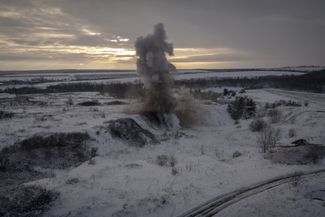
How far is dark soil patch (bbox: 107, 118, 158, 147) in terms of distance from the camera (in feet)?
112

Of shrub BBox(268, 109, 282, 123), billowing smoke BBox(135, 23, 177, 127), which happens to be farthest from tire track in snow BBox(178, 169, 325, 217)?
shrub BBox(268, 109, 282, 123)

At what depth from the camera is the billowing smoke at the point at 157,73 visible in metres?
44.4

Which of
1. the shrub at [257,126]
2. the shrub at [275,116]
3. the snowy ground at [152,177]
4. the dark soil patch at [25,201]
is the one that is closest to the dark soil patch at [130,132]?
the snowy ground at [152,177]

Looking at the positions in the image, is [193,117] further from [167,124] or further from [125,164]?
[125,164]

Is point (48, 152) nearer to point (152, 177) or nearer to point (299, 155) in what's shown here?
point (152, 177)

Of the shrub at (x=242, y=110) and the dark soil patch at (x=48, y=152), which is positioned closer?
the dark soil patch at (x=48, y=152)

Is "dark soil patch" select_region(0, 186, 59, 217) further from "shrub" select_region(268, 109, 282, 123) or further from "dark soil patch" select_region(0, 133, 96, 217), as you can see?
"shrub" select_region(268, 109, 282, 123)

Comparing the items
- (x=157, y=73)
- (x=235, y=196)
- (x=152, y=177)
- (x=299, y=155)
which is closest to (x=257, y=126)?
(x=157, y=73)

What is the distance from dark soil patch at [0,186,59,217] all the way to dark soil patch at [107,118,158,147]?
17008mm

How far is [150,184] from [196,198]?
3.26 metres

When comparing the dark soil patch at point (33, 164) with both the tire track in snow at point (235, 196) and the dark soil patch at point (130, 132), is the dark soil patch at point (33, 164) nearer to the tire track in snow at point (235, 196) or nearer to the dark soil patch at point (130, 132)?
the dark soil patch at point (130, 132)

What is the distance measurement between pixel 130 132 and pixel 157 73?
41.8 feet

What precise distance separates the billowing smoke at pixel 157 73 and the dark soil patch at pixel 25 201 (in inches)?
1166

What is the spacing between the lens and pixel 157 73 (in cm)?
4541
